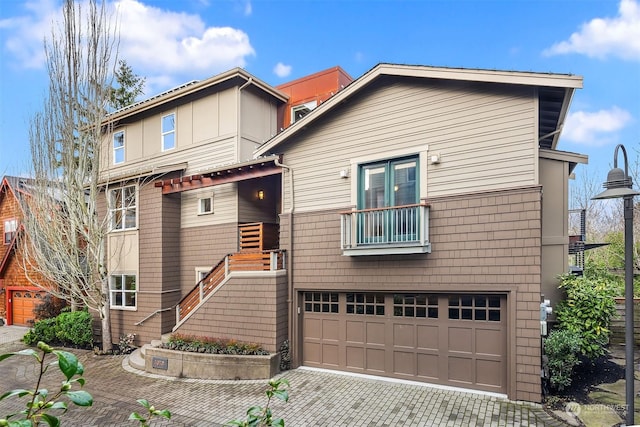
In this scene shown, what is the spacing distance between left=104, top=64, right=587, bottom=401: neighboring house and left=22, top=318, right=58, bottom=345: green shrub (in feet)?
14.6

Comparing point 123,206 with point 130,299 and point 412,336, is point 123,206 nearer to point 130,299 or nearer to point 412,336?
point 130,299

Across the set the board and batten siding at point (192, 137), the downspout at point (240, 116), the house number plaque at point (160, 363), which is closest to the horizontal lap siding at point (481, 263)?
the downspout at point (240, 116)

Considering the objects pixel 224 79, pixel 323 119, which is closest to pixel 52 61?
pixel 224 79

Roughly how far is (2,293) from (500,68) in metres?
25.3

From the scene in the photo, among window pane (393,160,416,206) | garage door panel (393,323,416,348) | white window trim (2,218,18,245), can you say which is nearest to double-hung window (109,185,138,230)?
window pane (393,160,416,206)

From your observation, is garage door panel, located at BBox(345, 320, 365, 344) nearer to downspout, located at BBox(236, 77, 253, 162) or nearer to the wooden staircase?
the wooden staircase

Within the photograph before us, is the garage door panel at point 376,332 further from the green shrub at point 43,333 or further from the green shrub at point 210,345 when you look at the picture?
the green shrub at point 43,333

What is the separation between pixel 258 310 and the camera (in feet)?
31.1

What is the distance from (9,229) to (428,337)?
22884mm

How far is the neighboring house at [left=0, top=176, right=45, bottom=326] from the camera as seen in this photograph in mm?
17766

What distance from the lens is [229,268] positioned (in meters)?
10.2

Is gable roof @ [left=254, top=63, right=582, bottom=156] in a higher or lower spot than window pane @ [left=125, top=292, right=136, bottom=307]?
higher

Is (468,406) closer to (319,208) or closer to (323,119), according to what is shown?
(319,208)

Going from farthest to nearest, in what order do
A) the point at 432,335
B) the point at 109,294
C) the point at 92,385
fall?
the point at 109,294
the point at 92,385
the point at 432,335
